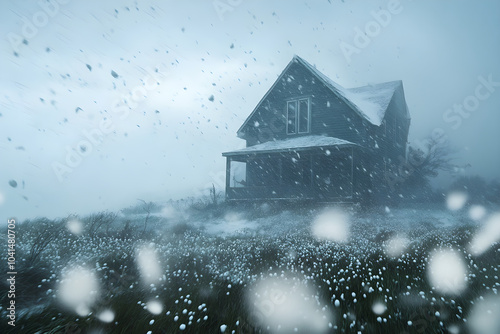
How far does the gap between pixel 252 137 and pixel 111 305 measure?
17.8 meters

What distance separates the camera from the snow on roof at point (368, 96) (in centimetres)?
1702

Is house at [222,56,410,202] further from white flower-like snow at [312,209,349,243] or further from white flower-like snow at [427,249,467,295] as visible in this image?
white flower-like snow at [427,249,467,295]

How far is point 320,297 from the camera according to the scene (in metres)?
3.95

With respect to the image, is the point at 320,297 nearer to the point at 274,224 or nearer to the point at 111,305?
the point at 111,305

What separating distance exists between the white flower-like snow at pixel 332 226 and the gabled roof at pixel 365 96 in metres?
6.37

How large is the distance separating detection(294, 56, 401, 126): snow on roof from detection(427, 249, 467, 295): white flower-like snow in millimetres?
11845

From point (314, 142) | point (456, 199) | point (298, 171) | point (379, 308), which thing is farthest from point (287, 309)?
point (456, 199)

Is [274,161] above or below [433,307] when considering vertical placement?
above

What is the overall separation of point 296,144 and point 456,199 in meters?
13.9

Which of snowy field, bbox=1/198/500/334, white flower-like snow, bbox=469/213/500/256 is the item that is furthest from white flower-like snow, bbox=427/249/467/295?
white flower-like snow, bbox=469/213/500/256

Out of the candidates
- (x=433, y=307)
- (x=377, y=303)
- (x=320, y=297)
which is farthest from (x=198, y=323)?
(x=433, y=307)

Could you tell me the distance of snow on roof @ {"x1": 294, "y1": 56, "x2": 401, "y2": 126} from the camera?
1702 cm

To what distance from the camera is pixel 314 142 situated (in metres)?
16.4

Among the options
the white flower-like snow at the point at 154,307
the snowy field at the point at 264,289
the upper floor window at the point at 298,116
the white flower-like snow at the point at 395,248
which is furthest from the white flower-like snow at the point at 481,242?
the upper floor window at the point at 298,116
